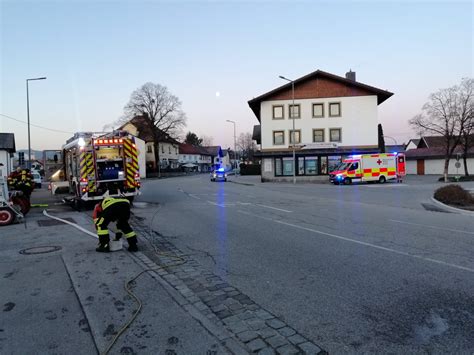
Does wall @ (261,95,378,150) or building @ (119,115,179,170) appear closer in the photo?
wall @ (261,95,378,150)

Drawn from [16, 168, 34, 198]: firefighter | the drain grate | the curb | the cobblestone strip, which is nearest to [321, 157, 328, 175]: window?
the curb

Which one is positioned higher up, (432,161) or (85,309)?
(432,161)

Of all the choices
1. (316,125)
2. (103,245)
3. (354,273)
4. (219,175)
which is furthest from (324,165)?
(354,273)

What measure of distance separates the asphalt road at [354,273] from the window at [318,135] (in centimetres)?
3209

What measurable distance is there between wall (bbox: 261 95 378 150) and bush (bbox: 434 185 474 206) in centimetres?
2622

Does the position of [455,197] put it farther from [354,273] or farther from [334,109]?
[334,109]

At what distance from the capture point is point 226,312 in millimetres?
4488

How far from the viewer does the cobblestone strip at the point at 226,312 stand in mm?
3668

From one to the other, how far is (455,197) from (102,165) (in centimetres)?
1515

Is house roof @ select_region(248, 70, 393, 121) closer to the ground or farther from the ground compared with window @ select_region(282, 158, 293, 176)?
farther from the ground

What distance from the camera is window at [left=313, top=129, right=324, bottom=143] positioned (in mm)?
43500

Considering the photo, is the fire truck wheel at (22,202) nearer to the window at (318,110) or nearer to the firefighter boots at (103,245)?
the firefighter boots at (103,245)

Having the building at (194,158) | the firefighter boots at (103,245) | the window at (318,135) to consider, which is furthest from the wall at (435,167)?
the firefighter boots at (103,245)

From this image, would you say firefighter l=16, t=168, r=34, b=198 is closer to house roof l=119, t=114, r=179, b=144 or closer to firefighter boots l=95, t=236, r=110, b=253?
firefighter boots l=95, t=236, r=110, b=253
